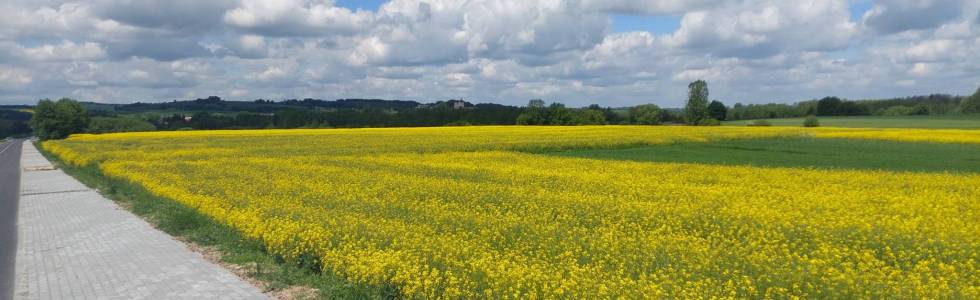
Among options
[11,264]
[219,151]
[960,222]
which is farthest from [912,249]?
[219,151]

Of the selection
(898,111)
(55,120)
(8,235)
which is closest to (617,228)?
(8,235)

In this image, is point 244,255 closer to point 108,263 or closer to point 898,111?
point 108,263

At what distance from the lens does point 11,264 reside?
10.5 m

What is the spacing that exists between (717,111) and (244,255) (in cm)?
11407

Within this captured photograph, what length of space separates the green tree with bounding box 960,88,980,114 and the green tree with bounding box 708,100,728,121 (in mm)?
33967

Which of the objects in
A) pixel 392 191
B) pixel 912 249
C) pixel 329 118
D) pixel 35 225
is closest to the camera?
pixel 912 249

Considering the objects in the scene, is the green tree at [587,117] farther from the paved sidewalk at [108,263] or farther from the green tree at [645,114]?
the paved sidewalk at [108,263]

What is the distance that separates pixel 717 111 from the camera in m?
116

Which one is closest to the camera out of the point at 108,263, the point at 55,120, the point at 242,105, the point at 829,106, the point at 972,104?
the point at 108,263

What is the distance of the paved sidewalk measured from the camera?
8609 mm

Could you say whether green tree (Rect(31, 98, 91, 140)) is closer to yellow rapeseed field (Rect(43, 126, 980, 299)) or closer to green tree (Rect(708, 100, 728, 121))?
yellow rapeseed field (Rect(43, 126, 980, 299))

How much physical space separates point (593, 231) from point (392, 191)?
6576mm

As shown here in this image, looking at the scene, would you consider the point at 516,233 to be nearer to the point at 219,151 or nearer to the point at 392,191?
the point at 392,191

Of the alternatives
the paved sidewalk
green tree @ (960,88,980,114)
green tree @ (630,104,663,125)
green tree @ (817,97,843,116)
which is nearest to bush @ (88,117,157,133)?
green tree @ (630,104,663,125)
